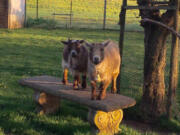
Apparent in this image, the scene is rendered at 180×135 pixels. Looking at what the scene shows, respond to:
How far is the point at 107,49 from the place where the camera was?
159 inches

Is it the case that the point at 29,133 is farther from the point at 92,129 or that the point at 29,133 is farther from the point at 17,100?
the point at 17,100

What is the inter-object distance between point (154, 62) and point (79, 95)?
6.09 feet

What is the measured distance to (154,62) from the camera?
213 inches

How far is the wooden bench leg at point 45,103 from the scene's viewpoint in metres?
5.25

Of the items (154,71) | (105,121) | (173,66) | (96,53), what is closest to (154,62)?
(154,71)

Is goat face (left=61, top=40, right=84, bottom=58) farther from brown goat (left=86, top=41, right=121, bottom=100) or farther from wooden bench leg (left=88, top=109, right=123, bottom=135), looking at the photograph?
wooden bench leg (left=88, top=109, right=123, bottom=135)

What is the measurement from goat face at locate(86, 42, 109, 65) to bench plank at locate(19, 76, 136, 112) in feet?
2.10

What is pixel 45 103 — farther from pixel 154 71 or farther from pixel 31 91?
pixel 154 71

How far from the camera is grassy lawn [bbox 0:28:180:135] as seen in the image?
15.1 ft

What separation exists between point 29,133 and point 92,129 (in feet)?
3.25

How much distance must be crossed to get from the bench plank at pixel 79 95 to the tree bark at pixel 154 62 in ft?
4.13

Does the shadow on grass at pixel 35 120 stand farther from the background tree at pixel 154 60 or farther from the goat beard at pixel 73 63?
the background tree at pixel 154 60

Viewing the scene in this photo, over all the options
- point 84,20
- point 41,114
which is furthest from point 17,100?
point 84,20

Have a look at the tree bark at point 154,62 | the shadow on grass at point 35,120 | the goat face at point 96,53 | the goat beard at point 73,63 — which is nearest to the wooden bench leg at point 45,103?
the shadow on grass at point 35,120
